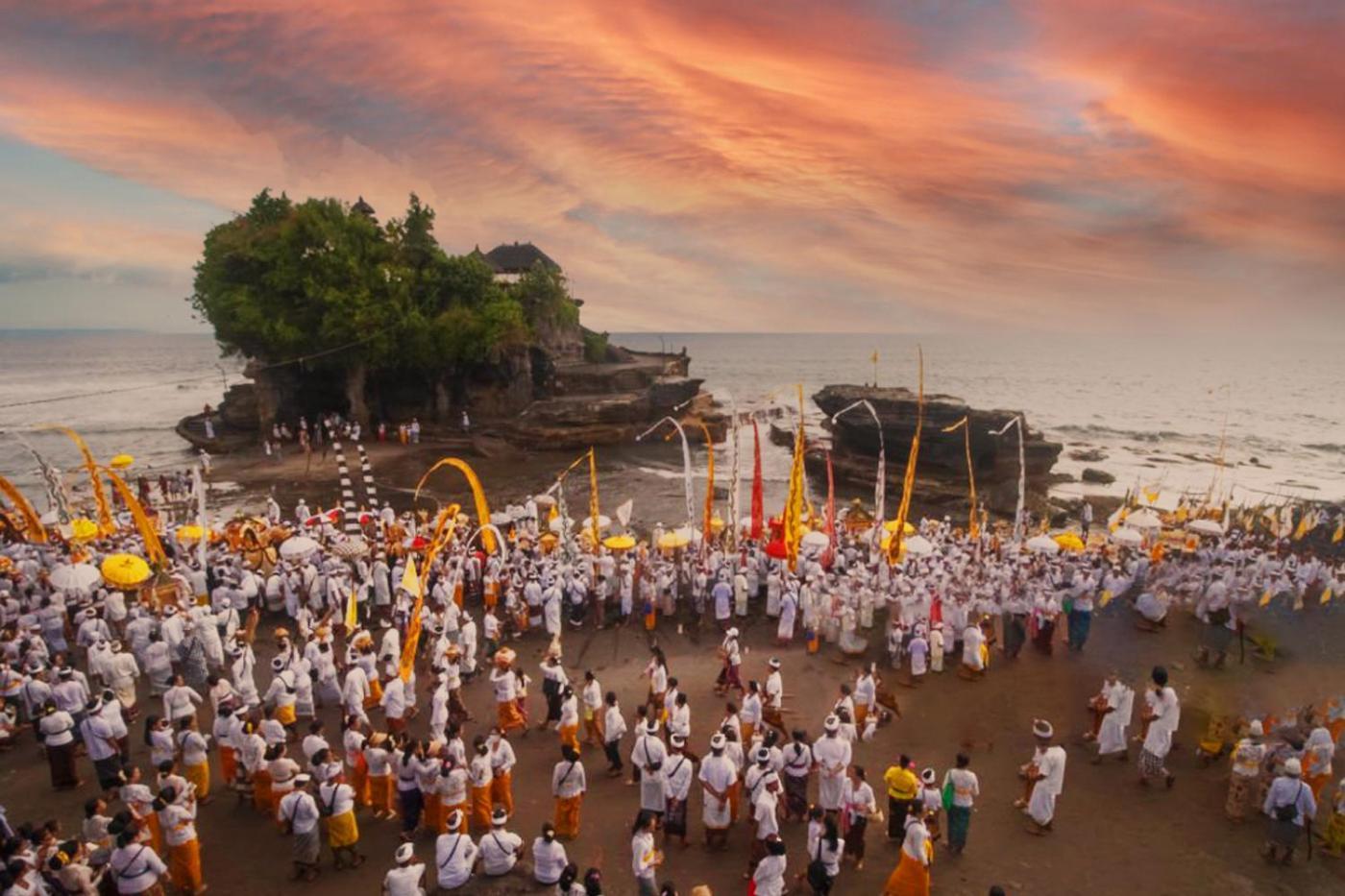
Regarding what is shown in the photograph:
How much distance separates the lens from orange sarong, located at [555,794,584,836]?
32.0ft

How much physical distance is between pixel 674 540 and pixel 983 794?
9.26m

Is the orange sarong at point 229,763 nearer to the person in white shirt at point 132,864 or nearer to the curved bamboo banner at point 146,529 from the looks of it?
the person in white shirt at point 132,864

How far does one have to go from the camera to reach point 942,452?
40625 millimetres

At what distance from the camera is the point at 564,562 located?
59.2 feet

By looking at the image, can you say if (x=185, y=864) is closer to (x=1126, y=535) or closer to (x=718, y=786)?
(x=718, y=786)

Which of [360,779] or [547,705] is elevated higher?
[360,779]

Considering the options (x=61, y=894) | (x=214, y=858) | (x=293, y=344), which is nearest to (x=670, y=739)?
(x=214, y=858)

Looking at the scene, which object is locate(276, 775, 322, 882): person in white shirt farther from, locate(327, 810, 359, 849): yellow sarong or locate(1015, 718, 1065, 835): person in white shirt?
locate(1015, 718, 1065, 835): person in white shirt

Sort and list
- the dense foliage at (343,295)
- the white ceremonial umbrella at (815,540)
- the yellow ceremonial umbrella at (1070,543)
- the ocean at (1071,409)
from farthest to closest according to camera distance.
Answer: the ocean at (1071,409), the dense foliage at (343,295), the yellow ceremonial umbrella at (1070,543), the white ceremonial umbrella at (815,540)

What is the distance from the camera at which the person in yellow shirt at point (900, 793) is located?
962 cm

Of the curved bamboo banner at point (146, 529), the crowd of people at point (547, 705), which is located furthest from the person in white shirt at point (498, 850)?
the curved bamboo banner at point (146, 529)

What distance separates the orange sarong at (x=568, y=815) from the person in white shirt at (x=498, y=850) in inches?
65.7

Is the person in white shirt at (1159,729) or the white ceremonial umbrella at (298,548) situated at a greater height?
the white ceremonial umbrella at (298,548)

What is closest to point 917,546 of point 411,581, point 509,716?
point 509,716
